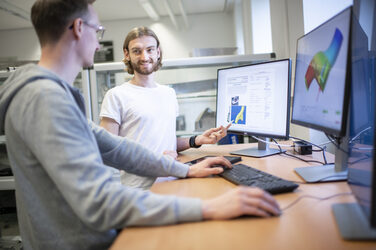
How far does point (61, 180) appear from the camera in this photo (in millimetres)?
648

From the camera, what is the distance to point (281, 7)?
2295 mm

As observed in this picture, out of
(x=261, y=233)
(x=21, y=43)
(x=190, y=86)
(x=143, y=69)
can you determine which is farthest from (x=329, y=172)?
(x=21, y=43)

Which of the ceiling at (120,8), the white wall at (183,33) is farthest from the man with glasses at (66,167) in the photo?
the white wall at (183,33)

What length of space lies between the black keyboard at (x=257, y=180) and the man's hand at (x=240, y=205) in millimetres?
159

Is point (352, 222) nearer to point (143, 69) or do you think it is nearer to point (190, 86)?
point (143, 69)

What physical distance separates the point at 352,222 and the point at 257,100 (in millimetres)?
889

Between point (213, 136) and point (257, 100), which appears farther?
point (213, 136)

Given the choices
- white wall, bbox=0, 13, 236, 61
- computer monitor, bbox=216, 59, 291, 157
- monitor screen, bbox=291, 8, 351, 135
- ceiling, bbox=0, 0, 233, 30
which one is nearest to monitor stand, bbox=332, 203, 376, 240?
monitor screen, bbox=291, 8, 351, 135

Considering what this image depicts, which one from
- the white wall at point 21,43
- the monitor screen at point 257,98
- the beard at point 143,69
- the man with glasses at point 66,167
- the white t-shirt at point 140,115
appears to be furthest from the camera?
the white wall at point 21,43

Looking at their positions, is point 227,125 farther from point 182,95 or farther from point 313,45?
point 182,95

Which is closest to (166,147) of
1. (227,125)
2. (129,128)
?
(129,128)

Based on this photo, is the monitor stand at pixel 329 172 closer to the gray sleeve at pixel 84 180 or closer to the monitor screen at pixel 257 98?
the monitor screen at pixel 257 98

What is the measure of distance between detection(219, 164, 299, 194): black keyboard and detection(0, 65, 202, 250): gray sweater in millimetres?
270

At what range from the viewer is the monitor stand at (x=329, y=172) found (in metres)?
0.93
